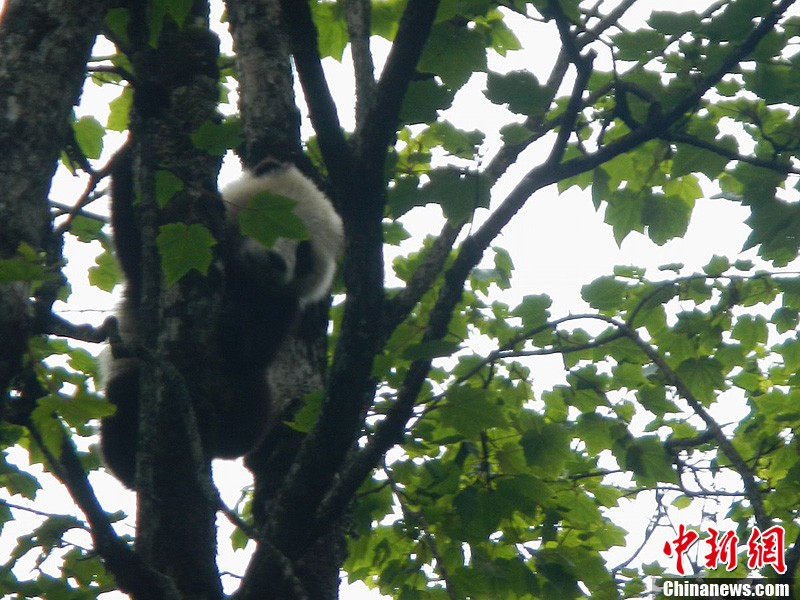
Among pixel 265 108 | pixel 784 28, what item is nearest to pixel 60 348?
pixel 265 108

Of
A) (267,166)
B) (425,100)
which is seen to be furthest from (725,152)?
(267,166)

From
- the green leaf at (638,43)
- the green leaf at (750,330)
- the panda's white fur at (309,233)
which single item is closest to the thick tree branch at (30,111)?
the panda's white fur at (309,233)

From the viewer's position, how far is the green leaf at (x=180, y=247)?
2.50 m

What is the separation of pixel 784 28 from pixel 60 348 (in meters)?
3.96

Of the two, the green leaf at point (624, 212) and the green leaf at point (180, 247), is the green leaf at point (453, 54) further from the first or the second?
the green leaf at point (624, 212)

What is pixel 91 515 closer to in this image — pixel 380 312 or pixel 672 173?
pixel 380 312

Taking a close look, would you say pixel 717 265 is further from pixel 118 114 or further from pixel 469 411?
pixel 118 114

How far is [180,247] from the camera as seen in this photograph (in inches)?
99.0

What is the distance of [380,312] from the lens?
254cm

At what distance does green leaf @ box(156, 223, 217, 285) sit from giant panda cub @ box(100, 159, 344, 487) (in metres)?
1.30

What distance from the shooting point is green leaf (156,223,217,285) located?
2504 millimetres

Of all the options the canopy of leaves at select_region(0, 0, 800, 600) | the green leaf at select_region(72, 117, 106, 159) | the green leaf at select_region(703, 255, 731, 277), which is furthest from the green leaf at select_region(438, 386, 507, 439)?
the green leaf at select_region(72, 117, 106, 159)

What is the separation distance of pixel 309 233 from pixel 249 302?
63 centimetres

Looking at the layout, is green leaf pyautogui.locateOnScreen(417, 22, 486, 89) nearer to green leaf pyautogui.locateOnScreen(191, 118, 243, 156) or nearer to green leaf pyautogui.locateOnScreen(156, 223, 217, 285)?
green leaf pyautogui.locateOnScreen(191, 118, 243, 156)
